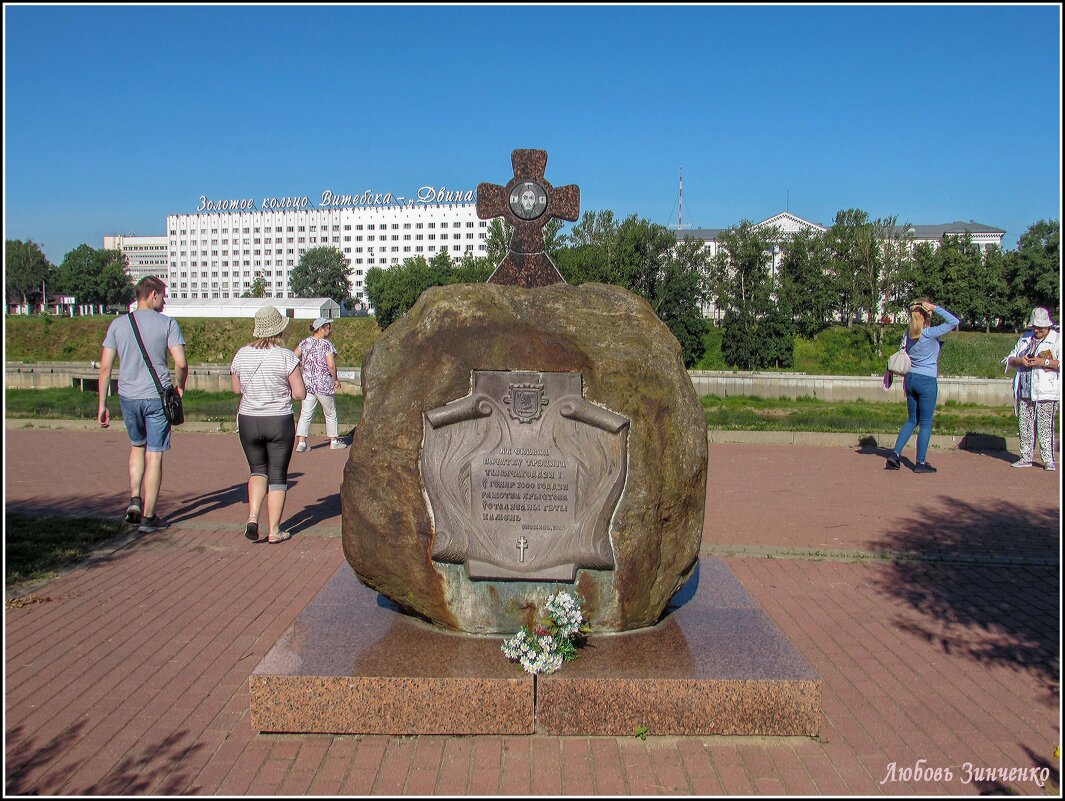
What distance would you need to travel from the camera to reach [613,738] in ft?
13.0

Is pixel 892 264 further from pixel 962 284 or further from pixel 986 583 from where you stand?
pixel 986 583

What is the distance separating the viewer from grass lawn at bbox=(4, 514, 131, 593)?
6156mm

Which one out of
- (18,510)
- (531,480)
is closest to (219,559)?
(18,510)

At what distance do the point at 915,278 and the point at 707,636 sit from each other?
158 ft

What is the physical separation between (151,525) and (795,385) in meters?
20.5

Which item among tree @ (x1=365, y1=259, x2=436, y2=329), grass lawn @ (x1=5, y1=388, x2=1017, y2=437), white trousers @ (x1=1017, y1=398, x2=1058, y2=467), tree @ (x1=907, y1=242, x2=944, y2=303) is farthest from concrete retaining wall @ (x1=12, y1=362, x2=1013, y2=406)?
tree @ (x1=365, y1=259, x2=436, y2=329)

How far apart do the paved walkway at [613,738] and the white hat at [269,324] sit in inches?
68.0

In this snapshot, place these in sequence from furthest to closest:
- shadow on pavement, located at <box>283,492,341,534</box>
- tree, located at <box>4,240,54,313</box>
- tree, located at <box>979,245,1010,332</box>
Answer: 1. tree, located at <box>4,240,54,313</box>
2. tree, located at <box>979,245,1010,332</box>
3. shadow on pavement, located at <box>283,492,341,534</box>

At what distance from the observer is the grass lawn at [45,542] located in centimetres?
616

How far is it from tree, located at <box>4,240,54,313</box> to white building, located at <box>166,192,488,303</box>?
31.9 meters

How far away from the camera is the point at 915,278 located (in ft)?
156

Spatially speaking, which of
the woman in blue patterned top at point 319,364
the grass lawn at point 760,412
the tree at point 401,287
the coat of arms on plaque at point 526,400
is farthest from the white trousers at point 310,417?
the tree at point 401,287

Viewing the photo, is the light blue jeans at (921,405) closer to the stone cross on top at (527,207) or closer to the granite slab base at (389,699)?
the stone cross on top at (527,207)

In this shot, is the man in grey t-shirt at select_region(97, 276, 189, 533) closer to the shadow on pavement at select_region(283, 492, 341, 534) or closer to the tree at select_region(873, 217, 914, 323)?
the shadow on pavement at select_region(283, 492, 341, 534)
